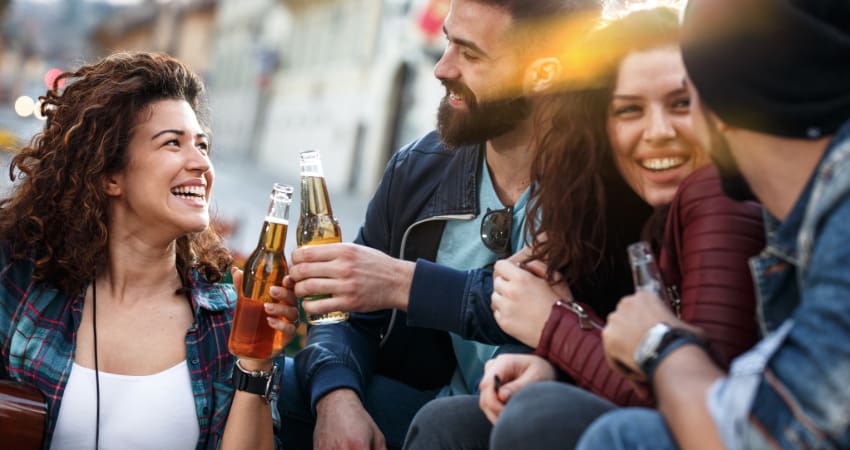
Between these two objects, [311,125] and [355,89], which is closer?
[355,89]

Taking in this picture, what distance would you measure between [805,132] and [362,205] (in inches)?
882

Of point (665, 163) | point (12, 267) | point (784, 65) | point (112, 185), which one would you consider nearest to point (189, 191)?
point (112, 185)

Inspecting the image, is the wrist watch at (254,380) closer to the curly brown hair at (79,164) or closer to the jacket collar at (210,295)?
the jacket collar at (210,295)

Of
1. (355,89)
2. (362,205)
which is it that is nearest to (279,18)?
(355,89)

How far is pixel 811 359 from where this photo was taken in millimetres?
1223

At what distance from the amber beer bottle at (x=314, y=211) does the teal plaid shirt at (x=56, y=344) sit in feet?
1.37

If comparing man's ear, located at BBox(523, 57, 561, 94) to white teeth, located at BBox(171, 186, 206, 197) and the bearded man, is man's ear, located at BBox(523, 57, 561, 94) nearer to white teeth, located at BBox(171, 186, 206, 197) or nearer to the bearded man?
the bearded man

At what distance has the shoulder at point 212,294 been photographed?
2.90 m

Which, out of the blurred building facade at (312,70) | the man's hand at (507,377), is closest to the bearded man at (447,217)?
the man's hand at (507,377)

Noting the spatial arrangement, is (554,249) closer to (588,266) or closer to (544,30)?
(588,266)

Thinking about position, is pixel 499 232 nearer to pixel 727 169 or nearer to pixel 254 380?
pixel 254 380

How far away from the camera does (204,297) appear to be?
9.60 feet

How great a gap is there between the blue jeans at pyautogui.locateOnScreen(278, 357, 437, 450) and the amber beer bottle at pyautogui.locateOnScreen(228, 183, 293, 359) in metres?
0.53

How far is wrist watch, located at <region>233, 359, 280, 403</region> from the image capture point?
260cm
